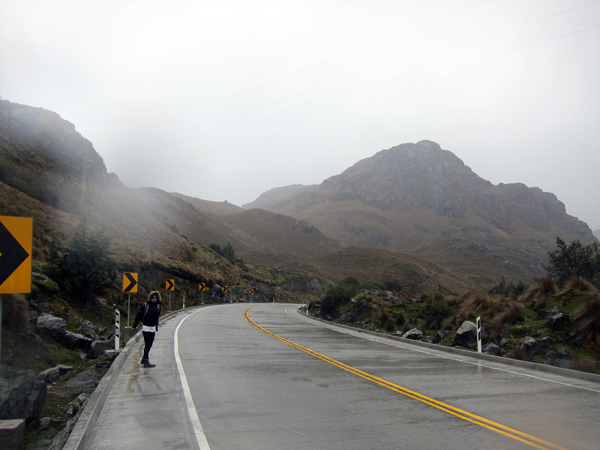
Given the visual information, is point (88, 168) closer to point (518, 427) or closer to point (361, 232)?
point (518, 427)

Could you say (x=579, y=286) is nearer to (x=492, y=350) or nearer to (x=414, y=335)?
(x=492, y=350)

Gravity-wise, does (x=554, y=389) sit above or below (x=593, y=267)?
below

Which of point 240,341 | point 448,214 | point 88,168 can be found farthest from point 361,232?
point 240,341

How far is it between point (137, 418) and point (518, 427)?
18.2 ft

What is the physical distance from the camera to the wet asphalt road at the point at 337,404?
5.74 metres

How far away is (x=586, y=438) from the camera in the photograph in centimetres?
590

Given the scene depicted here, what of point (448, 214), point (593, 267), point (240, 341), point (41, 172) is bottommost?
point (240, 341)

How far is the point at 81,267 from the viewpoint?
22.2 meters

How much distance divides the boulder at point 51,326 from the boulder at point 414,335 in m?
12.9

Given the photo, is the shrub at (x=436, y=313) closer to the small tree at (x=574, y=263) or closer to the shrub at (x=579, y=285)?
the shrub at (x=579, y=285)

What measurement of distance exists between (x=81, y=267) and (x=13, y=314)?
1192 cm

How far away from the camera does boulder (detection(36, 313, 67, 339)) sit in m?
14.0

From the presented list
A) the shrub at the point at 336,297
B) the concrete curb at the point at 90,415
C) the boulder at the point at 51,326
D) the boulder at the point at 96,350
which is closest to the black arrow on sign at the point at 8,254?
the concrete curb at the point at 90,415

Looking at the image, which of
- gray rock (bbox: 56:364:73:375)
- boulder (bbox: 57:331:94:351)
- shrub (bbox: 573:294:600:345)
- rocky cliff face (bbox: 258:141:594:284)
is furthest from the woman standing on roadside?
rocky cliff face (bbox: 258:141:594:284)
